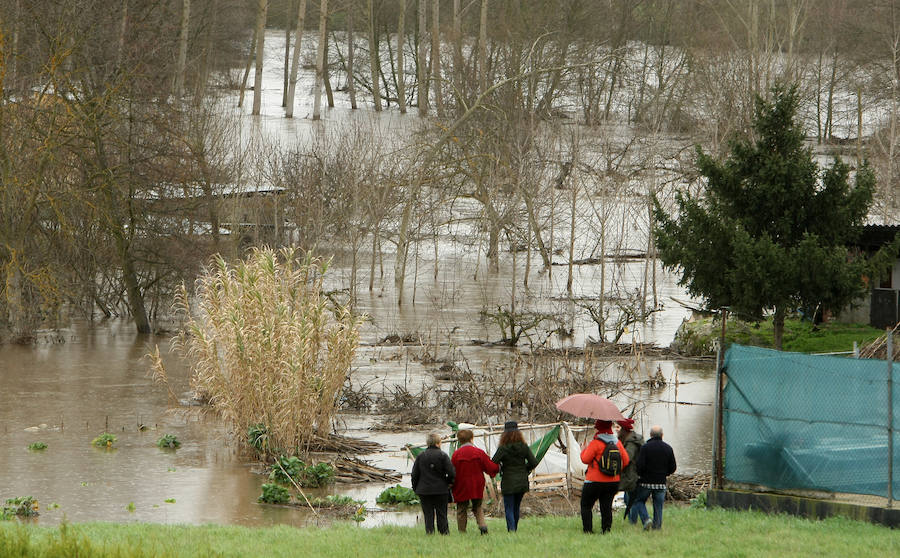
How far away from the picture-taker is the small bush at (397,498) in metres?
14.6

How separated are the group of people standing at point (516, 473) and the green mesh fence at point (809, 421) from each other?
1757 millimetres

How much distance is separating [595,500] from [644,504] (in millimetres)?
899

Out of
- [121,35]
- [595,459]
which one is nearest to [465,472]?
[595,459]

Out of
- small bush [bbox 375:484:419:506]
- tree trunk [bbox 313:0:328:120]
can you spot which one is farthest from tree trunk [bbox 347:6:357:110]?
small bush [bbox 375:484:419:506]

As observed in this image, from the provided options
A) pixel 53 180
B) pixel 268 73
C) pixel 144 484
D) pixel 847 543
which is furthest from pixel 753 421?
pixel 268 73

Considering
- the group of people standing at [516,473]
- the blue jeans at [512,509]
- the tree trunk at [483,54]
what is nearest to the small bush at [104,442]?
the group of people standing at [516,473]

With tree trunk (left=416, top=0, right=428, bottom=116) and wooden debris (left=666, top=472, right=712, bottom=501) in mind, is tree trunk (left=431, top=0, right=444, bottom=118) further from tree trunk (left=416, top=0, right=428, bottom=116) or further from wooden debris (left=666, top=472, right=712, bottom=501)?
wooden debris (left=666, top=472, right=712, bottom=501)

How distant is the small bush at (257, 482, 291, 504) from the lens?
14.7 metres

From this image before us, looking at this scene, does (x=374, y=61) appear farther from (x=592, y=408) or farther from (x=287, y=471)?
(x=592, y=408)

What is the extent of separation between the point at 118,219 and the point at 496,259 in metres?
20.9

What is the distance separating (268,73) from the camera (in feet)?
290

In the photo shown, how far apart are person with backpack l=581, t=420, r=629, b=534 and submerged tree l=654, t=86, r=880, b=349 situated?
13.5m

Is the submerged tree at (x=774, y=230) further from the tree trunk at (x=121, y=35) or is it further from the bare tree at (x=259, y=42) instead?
the bare tree at (x=259, y=42)

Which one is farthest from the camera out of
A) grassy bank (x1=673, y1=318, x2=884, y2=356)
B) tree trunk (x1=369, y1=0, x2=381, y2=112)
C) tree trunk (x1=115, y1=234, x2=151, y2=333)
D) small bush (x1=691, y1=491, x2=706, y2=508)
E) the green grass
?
tree trunk (x1=369, y1=0, x2=381, y2=112)
